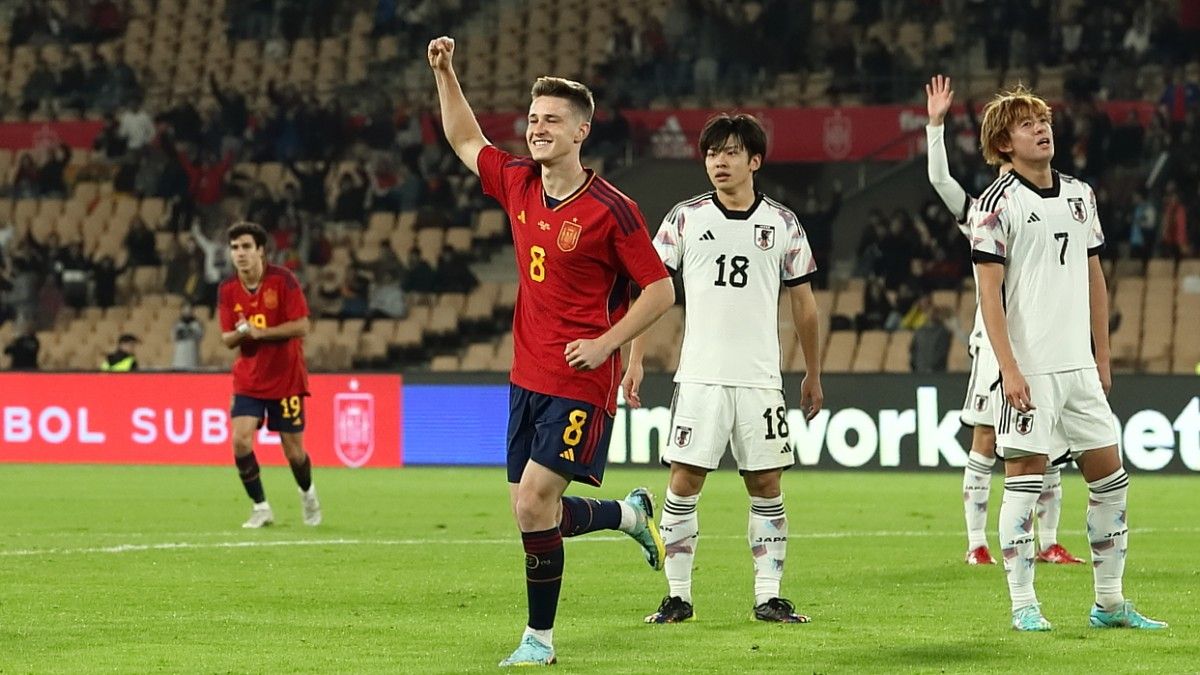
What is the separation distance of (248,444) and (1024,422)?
7.64 m

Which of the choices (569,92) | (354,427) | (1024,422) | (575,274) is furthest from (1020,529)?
(354,427)

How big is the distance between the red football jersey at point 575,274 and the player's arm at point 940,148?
167cm

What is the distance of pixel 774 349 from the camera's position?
9094 mm

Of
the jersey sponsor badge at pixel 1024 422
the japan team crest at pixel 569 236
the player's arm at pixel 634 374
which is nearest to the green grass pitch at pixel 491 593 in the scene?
the jersey sponsor badge at pixel 1024 422

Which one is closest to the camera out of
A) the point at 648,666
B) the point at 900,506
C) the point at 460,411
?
the point at 648,666

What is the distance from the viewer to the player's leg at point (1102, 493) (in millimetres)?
8195

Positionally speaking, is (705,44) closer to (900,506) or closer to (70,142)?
(70,142)

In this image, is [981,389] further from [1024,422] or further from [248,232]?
[248,232]

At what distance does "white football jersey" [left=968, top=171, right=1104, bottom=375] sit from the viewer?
8.18 metres

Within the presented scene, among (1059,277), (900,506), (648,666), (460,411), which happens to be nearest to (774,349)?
(1059,277)

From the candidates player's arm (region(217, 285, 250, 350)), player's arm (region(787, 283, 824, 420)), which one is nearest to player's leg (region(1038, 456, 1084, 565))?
player's arm (region(787, 283, 824, 420))

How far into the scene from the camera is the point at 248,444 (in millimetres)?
14477

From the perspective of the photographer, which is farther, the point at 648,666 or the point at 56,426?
the point at 56,426

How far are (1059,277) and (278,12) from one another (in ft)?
94.7
